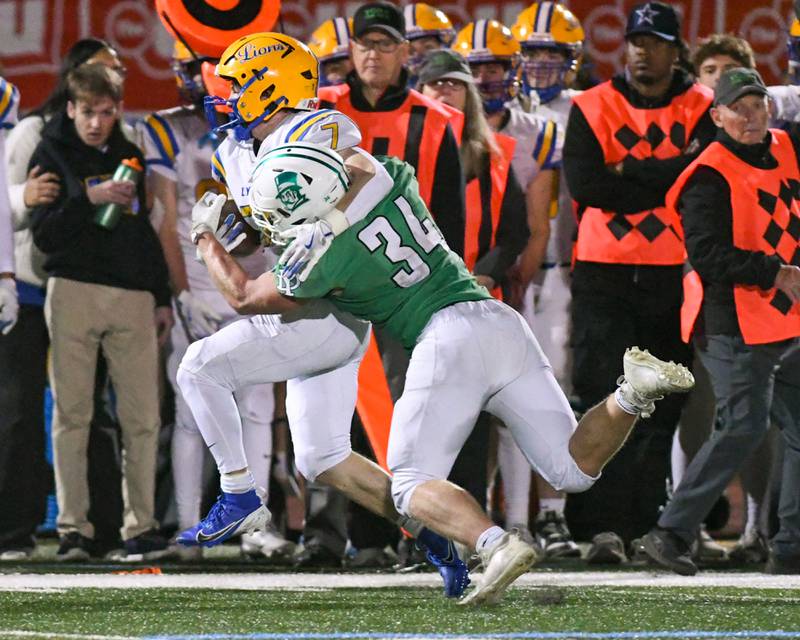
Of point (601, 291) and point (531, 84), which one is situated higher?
point (531, 84)

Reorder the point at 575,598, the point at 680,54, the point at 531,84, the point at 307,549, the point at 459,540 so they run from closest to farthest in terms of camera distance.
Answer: the point at 459,540 → the point at 575,598 → the point at 307,549 → the point at 680,54 → the point at 531,84

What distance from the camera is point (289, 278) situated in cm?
541

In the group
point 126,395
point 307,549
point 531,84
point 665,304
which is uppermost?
point 531,84

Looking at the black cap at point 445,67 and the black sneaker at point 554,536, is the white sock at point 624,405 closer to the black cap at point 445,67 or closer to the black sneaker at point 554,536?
the black sneaker at point 554,536

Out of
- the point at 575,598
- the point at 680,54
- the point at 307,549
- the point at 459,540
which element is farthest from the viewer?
the point at 680,54

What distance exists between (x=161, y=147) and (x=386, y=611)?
9.93ft

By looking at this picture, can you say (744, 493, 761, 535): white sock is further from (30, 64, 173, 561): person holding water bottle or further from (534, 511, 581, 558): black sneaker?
(30, 64, 173, 561): person holding water bottle


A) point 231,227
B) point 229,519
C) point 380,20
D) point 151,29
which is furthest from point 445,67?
point 151,29

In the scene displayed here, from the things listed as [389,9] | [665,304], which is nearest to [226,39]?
[389,9]

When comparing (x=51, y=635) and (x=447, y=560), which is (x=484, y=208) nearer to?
(x=447, y=560)

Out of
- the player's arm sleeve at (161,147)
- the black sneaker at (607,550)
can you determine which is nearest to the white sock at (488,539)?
the black sneaker at (607,550)

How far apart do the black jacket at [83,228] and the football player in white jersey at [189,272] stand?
0.36ft

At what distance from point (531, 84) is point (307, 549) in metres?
2.68

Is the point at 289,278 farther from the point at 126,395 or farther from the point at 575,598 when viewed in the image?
the point at 126,395
